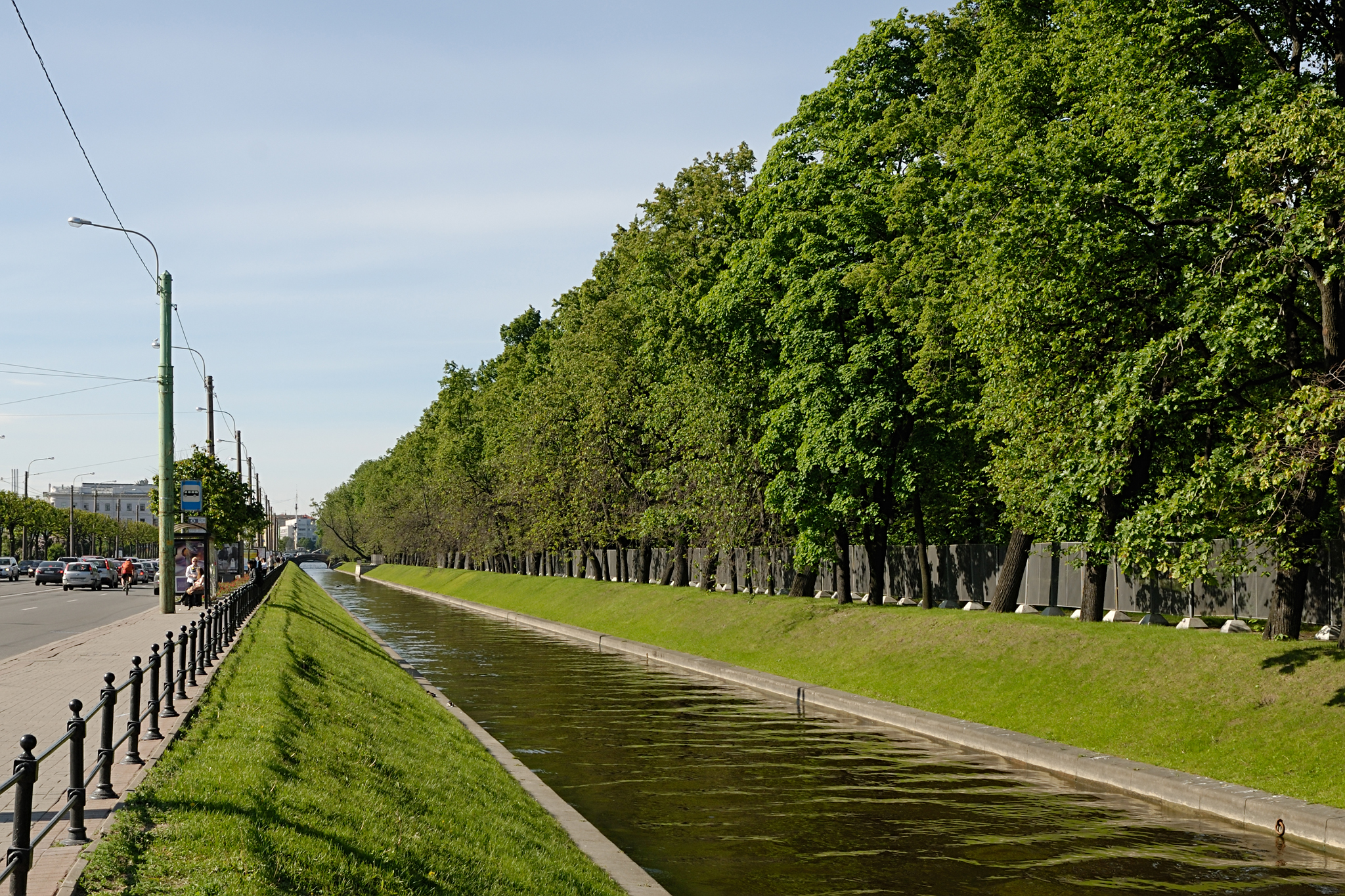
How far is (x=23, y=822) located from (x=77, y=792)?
1713mm

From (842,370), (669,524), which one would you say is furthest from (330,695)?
(669,524)

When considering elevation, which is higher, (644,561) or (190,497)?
(190,497)

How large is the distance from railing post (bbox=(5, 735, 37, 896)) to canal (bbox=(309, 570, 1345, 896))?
566 cm

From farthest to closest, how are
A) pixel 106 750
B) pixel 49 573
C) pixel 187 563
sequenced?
pixel 49 573, pixel 187 563, pixel 106 750

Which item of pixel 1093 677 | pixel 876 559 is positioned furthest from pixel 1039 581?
pixel 1093 677

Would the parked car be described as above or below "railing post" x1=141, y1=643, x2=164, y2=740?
below

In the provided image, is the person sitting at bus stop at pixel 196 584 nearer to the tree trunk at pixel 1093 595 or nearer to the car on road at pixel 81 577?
the tree trunk at pixel 1093 595

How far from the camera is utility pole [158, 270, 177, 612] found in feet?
110

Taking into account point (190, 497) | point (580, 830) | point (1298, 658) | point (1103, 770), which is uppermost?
point (190, 497)

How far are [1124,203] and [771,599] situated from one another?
19641 mm

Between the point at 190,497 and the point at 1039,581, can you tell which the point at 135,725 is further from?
the point at 1039,581

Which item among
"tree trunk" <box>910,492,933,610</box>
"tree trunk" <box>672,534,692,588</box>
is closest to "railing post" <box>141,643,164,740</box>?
"tree trunk" <box>910,492,933,610</box>

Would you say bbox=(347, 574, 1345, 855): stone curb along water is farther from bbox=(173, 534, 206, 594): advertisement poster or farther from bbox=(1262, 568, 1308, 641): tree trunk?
bbox=(173, 534, 206, 594): advertisement poster

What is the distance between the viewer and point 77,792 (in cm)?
809
